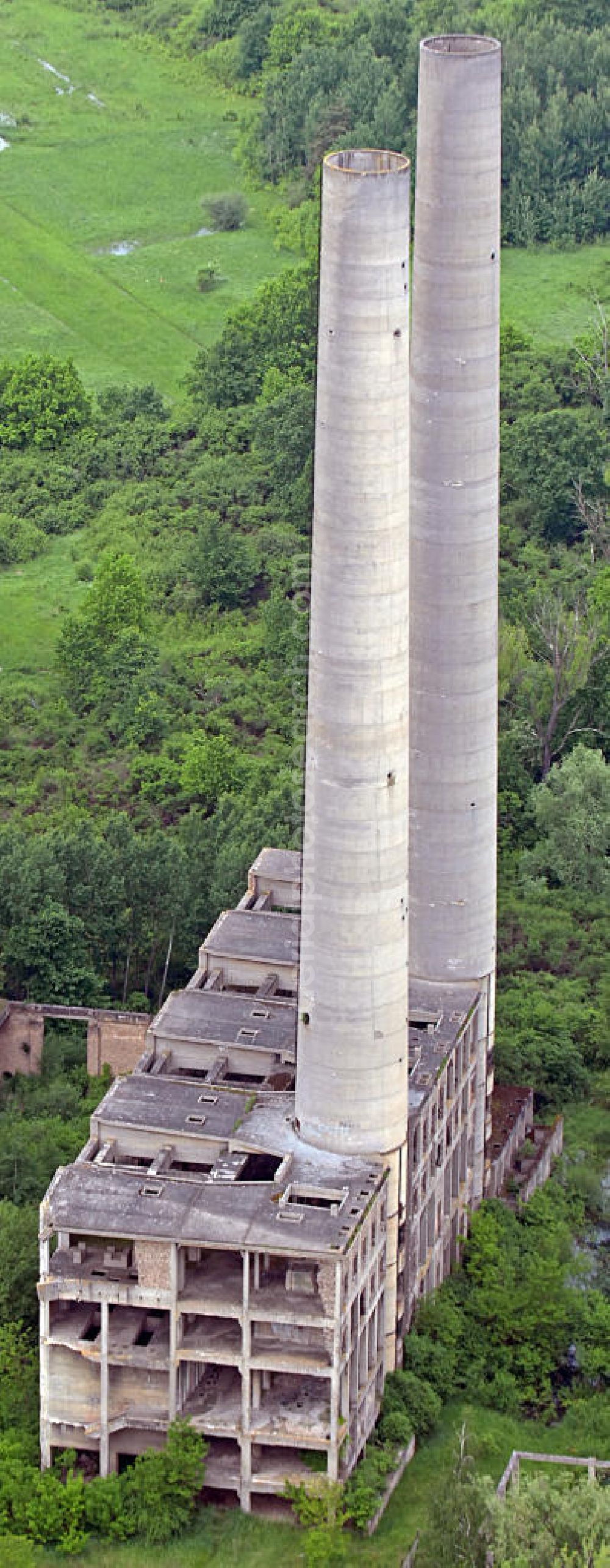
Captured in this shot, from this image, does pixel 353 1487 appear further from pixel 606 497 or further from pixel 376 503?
pixel 606 497

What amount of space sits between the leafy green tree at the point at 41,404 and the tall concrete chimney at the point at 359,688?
80.1 m

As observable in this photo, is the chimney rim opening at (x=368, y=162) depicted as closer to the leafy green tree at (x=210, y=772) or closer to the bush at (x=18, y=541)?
the leafy green tree at (x=210, y=772)

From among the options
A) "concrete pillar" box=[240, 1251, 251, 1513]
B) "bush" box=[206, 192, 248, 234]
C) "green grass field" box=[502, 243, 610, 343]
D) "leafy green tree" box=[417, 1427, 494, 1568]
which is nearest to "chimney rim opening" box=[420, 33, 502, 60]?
"concrete pillar" box=[240, 1251, 251, 1513]

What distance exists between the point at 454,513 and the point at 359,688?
974 cm

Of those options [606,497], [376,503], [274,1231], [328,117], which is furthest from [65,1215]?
[328,117]

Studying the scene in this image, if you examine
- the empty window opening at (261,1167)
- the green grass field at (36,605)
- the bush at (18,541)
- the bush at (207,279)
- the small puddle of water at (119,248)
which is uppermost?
the empty window opening at (261,1167)

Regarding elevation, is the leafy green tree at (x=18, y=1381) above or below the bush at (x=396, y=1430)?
above

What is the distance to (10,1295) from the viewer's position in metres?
73.8

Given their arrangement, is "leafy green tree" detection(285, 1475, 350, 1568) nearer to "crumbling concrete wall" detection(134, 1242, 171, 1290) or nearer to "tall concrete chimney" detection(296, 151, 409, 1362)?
"tall concrete chimney" detection(296, 151, 409, 1362)

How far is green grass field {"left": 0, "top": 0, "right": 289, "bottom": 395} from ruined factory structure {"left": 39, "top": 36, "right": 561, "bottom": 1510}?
81.1 m

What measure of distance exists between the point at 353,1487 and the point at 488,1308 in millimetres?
8865

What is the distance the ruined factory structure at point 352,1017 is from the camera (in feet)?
218

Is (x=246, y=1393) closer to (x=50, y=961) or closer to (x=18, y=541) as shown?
(x=50, y=961)

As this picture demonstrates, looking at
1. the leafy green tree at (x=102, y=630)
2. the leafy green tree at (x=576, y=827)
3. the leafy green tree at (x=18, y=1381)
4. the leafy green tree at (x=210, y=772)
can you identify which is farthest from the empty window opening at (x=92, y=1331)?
the leafy green tree at (x=102, y=630)
